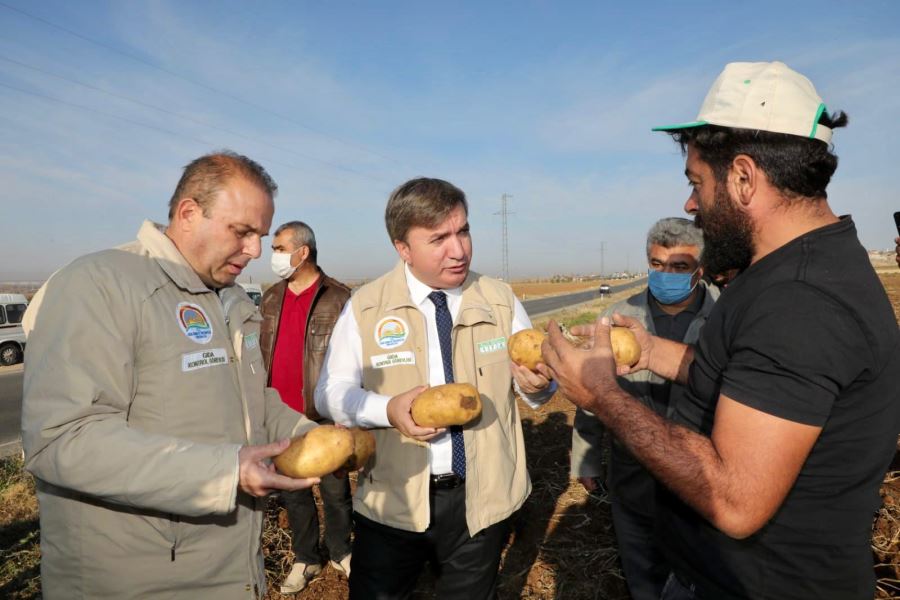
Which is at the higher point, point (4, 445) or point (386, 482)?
point (386, 482)

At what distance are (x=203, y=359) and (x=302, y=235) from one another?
117 inches

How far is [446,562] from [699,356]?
69.4 inches

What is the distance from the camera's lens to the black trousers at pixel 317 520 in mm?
4066

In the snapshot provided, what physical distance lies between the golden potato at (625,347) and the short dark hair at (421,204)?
1.11m

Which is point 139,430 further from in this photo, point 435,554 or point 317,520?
point 317,520

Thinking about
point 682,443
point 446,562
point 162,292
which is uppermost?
point 162,292

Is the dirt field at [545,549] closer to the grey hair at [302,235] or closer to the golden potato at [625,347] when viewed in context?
the golden potato at [625,347]

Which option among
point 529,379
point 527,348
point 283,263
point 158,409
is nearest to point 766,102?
point 527,348

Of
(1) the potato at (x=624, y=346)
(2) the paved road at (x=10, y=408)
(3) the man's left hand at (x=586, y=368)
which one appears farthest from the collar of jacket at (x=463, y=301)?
(2) the paved road at (x=10, y=408)

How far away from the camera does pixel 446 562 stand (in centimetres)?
266

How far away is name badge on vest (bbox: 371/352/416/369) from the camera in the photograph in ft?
8.83

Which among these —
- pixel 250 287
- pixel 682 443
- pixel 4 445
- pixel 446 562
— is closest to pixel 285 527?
pixel 446 562

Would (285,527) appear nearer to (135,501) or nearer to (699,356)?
(135,501)

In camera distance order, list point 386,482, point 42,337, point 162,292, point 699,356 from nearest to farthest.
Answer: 1. point 42,337
2. point 699,356
3. point 162,292
4. point 386,482
